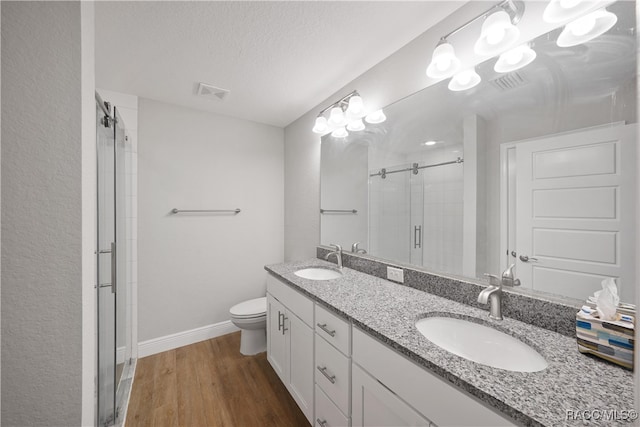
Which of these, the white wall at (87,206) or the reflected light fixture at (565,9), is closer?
the white wall at (87,206)

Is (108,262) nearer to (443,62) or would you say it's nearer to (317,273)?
(317,273)

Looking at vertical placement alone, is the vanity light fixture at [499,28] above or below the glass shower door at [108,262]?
above

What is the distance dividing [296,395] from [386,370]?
884 millimetres

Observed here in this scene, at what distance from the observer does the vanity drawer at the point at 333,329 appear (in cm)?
107

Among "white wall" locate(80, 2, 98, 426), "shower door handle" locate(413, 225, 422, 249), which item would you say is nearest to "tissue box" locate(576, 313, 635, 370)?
"shower door handle" locate(413, 225, 422, 249)

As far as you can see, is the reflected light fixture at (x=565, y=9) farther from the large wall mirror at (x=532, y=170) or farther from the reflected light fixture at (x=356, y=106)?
the reflected light fixture at (x=356, y=106)

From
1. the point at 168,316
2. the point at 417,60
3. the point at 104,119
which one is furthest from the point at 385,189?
the point at 168,316

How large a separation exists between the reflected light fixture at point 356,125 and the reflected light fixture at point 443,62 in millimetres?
623

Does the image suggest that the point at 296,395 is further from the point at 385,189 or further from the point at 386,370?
the point at 385,189

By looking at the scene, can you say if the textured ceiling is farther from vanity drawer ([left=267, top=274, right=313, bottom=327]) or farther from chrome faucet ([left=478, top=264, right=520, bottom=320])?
vanity drawer ([left=267, top=274, right=313, bottom=327])

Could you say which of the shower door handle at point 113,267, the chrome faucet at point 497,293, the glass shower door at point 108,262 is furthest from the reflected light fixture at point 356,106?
the shower door handle at point 113,267

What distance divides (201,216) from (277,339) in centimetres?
139

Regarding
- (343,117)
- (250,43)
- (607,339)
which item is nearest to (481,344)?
(607,339)

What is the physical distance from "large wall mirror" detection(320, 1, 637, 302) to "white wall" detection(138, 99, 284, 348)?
1.57 metres
